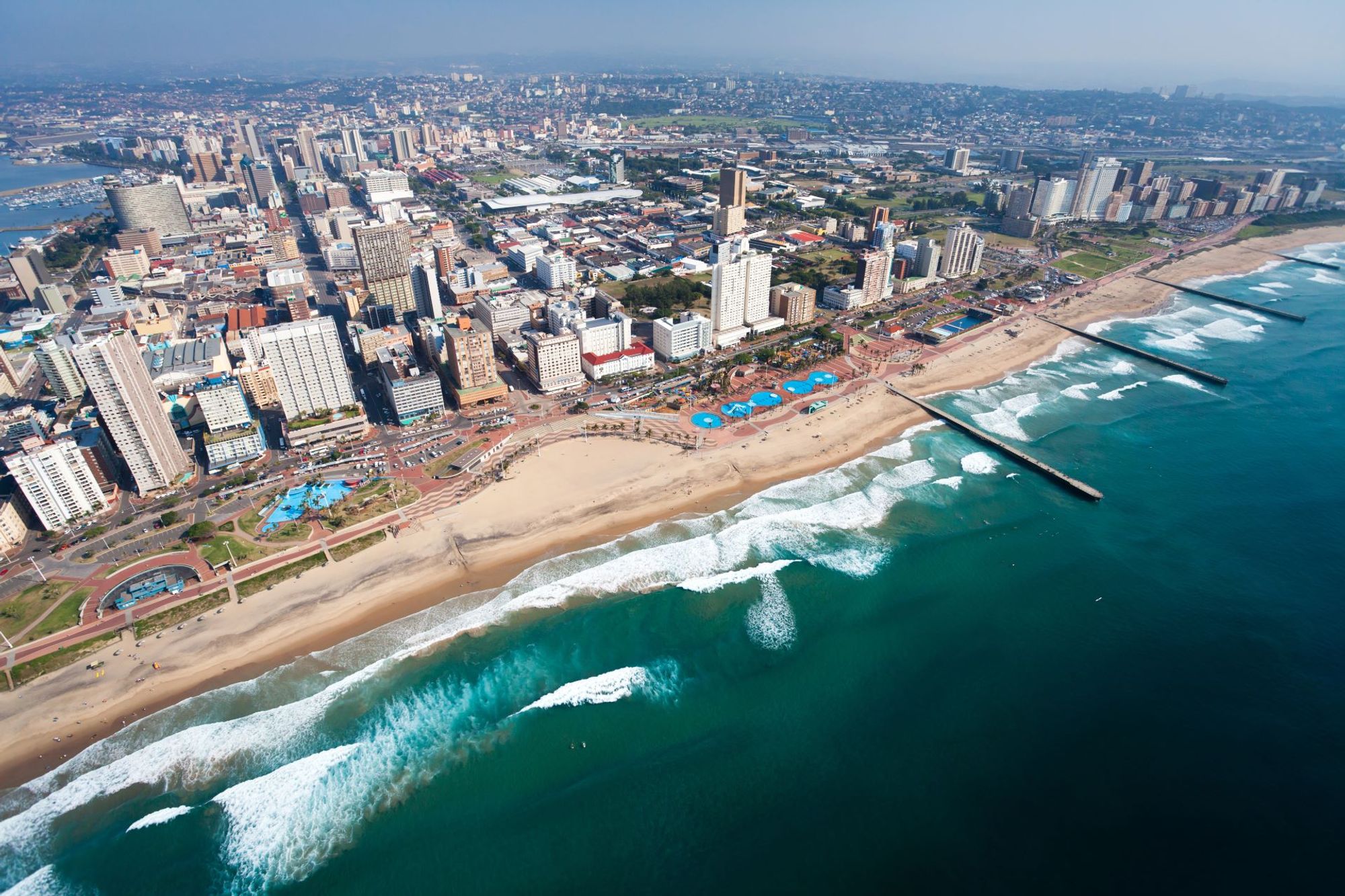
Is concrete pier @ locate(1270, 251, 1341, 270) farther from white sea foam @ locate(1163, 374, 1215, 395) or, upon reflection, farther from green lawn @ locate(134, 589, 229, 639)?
green lawn @ locate(134, 589, 229, 639)

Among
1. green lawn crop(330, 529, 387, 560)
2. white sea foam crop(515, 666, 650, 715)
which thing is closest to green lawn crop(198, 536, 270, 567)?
green lawn crop(330, 529, 387, 560)

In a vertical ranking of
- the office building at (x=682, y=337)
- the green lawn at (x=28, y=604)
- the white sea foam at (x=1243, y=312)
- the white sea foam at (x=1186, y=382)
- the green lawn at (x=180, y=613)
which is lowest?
the green lawn at (x=180, y=613)

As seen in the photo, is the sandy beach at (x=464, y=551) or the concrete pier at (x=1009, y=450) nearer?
the sandy beach at (x=464, y=551)

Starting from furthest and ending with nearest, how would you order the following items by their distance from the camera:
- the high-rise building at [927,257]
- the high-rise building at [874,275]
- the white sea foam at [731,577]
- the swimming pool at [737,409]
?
the high-rise building at [927,257], the high-rise building at [874,275], the swimming pool at [737,409], the white sea foam at [731,577]

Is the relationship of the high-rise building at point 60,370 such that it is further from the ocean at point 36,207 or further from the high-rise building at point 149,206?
the ocean at point 36,207

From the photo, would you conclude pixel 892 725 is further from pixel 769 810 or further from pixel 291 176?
pixel 291 176

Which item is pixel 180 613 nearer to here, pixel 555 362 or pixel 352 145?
pixel 555 362

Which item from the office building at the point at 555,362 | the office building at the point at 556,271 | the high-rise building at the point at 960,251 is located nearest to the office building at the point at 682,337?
the office building at the point at 555,362

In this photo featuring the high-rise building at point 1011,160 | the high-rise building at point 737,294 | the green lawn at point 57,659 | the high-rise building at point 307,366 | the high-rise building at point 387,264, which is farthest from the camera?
the high-rise building at point 1011,160
